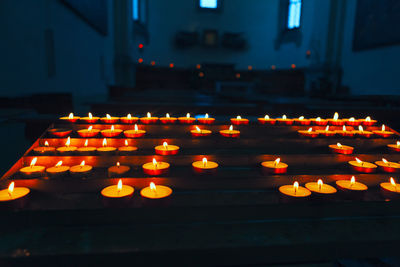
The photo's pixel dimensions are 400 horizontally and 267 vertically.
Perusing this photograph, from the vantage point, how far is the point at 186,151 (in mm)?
1702

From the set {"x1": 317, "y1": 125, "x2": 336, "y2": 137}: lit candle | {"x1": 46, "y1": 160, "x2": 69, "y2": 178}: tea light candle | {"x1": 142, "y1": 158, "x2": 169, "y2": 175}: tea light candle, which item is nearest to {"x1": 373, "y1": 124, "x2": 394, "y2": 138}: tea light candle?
{"x1": 317, "y1": 125, "x2": 336, "y2": 137}: lit candle

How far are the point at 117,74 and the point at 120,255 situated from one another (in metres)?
8.90

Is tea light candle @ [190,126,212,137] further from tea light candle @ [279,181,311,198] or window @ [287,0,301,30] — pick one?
window @ [287,0,301,30]

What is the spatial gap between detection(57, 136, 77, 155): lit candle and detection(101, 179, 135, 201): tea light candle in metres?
0.50

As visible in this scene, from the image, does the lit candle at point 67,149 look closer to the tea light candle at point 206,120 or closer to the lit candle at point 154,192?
the lit candle at point 154,192

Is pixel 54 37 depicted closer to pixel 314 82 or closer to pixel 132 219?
pixel 132 219

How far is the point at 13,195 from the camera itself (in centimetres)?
108

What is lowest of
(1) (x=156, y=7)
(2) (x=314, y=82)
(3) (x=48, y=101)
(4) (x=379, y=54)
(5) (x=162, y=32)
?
(3) (x=48, y=101)

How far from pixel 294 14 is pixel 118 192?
509 inches

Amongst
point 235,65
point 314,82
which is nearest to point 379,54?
point 314,82

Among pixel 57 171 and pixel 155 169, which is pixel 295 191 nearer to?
pixel 155 169

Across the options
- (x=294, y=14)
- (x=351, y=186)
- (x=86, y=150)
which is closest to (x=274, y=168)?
(x=351, y=186)

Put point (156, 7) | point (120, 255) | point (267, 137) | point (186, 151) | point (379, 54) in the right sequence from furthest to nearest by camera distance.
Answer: point (156, 7) < point (379, 54) < point (267, 137) < point (186, 151) < point (120, 255)

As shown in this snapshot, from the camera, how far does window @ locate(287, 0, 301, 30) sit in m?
11.6
